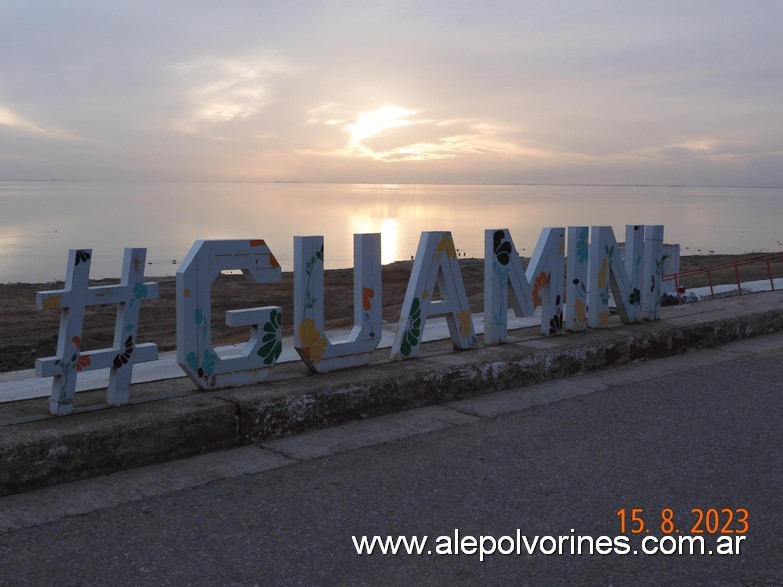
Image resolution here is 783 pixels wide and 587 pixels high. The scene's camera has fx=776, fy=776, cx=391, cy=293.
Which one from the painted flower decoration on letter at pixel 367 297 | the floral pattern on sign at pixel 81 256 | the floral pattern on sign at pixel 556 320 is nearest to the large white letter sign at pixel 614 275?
the floral pattern on sign at pixel 556 320

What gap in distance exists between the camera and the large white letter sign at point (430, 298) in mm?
6578

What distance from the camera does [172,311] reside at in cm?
1606

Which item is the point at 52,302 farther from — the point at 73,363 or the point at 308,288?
the point at 308,288

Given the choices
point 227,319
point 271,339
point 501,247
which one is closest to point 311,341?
point 271,339

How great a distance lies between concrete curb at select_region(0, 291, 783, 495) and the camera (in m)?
4.25

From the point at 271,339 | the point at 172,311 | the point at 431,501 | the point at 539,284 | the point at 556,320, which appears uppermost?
the point at 539,284

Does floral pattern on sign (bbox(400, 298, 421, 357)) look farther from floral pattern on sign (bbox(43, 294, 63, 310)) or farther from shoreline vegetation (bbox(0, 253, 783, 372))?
shoreline vegetation (bbox(0, 253, 783, 372))

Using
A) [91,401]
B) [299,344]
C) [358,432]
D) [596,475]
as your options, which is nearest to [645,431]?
[596,475]

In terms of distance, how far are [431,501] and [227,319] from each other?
6.93ft

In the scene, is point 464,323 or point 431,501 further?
point 464,323

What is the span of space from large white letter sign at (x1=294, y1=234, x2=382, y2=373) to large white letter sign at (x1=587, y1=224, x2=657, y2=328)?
2.78 m

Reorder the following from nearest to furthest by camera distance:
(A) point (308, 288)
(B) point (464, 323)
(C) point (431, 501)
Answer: (C) point (431, 501)
(A) point (308, 288)
(B) point (464, 323)

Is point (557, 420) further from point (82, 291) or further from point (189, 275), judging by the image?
point (82, 291)

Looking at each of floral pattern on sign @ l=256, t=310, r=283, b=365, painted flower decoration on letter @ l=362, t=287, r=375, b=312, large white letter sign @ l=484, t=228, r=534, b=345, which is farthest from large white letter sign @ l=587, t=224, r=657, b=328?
floral pattern on sign @ l=256, t=310, r=283, b=365
